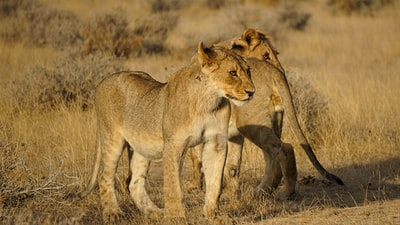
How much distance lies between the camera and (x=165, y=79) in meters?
11.1

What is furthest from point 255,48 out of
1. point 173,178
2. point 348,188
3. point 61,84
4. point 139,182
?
point 61,84

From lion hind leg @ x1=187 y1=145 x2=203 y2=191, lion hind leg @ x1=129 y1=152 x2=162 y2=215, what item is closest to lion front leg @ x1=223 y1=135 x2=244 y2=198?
lion hind leg @ x1=187 y1=145 x2=203 y2=191

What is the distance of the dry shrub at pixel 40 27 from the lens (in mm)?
15945

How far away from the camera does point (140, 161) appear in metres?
6.88

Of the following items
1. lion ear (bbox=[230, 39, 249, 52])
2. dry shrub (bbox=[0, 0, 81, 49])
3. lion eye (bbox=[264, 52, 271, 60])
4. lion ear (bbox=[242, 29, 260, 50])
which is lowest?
dry shrub (bbox=[0, 0, 81, 49])

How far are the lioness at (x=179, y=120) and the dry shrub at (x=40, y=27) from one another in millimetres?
9242

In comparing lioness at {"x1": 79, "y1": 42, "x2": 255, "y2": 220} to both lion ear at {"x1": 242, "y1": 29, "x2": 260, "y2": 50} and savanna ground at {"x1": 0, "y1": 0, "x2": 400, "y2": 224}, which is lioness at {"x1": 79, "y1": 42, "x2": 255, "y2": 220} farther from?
lion ear at {"x1": 242, "y1": 29, "x2": 260, "y2": 50}

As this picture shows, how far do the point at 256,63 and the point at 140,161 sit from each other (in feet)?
4.67

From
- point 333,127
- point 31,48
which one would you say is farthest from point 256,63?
point 31,48

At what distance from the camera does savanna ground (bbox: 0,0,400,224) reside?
6.59 metres

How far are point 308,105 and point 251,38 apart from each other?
2.64 meters

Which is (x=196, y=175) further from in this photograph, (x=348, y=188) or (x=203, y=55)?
Result: (x=203, y=55)

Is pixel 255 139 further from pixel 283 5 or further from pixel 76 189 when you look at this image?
pixel 283 5

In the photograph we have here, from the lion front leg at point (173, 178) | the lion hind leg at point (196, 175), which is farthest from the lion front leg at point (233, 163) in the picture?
the lion front leg at point (173, 178)
